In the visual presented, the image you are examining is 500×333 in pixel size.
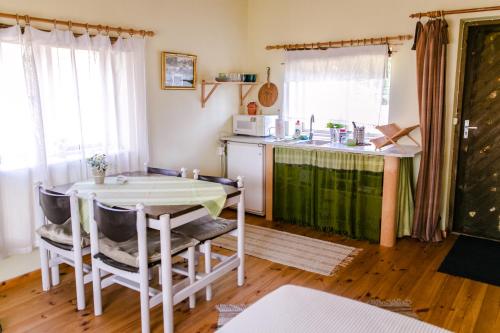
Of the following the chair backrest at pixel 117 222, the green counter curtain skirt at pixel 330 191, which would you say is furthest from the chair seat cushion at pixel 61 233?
the green counter curtain skirt at pixel 330 191

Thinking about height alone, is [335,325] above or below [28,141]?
below

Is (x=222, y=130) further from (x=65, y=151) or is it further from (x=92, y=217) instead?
(x=92, y=217)

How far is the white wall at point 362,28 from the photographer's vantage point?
3.80 m

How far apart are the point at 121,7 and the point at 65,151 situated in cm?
133

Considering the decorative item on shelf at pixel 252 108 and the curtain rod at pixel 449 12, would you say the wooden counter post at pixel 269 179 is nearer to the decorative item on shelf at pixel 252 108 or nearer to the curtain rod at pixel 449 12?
the decorative item on shelf at pixel 252 108

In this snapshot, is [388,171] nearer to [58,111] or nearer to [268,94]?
[268,94]

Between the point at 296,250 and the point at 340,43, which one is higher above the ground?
the point at 340,43

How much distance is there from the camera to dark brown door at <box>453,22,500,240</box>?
374cm

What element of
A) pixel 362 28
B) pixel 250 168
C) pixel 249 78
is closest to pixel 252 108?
pixel 249 78

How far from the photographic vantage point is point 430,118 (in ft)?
12.3

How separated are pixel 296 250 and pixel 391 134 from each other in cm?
145

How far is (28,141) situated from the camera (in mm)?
2998

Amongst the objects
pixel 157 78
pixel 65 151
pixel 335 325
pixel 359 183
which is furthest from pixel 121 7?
pixel 335 325

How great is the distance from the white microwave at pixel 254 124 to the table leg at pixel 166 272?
101 inches
